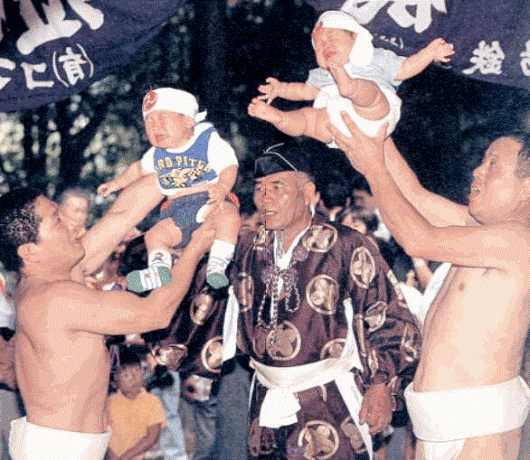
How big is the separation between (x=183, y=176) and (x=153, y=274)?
1.33ft

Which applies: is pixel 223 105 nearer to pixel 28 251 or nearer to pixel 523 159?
pixel 28 251

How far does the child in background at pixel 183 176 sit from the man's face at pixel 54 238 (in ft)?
1.20

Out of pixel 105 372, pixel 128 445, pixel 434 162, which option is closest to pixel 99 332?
pixel 105 372

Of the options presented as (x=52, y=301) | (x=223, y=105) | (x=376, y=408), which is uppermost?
(x=223, y=105)

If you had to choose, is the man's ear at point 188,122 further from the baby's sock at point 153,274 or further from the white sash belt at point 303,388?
the white sash belt at point 303,388

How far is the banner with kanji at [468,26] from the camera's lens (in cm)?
479

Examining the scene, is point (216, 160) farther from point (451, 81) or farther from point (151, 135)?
point (451, 81)

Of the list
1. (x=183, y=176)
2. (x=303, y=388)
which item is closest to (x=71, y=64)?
(x=183, y=176)

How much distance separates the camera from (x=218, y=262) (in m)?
4.53

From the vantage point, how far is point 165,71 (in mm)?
6242

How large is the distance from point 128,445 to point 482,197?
5.92ft

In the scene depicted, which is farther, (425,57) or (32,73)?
(32,73)

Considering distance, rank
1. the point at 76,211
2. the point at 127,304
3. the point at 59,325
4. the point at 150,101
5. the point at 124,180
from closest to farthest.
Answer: the point at 59,325 → the point at 127,304 → the point at 150,101 → the point at 124,180 → the point at 76,211

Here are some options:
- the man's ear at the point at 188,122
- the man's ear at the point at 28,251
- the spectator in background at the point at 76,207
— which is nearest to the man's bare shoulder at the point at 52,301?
the man's ear at the point at 28,251
